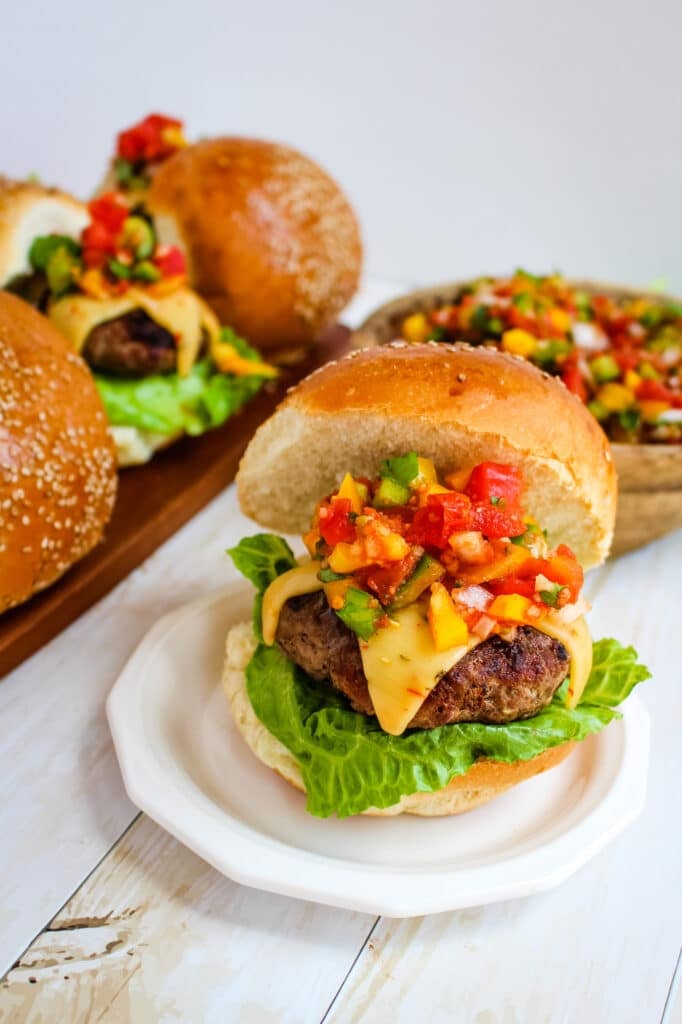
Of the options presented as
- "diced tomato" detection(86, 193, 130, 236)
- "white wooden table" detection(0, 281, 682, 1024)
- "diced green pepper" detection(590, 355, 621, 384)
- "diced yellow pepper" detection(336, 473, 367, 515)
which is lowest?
"white wooden table" detection(0, 281, 682, 1024)

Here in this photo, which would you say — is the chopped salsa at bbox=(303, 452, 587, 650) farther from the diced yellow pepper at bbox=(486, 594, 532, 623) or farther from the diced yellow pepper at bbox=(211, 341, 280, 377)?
the diced yellow pepper at bbox=(211, 341, 280, 377)

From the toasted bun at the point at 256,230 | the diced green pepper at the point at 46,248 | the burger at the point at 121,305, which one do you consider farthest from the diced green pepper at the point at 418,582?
the toasted bun at the point at 256,230

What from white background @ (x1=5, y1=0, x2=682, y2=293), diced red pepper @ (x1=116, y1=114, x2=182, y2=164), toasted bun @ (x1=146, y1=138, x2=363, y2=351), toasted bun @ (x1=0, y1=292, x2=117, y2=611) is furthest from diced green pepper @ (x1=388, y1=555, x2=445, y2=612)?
white background @ (x1=5, y1=0, x2=682, y2=293)

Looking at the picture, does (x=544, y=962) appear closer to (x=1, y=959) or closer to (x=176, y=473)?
(x=1, y=959)

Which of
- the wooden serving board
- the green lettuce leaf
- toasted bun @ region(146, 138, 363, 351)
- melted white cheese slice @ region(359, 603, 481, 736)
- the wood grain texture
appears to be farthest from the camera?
toasted bun @ region(146, 138, 363, 351)

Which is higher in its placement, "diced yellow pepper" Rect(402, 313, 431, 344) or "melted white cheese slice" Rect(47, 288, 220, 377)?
"melted white cheese slice" Rect(47, 288, 220, 377)

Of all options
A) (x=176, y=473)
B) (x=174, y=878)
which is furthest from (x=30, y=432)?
(x=174, y=878)

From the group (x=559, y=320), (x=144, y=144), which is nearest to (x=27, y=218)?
(x=144, y=144)
